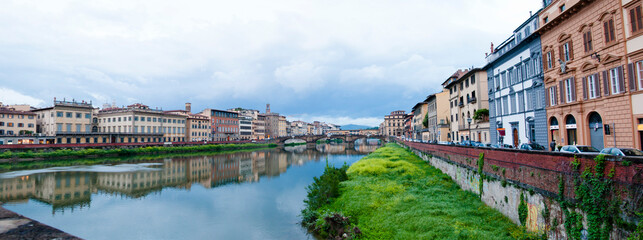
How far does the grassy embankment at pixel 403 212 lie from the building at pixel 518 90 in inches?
369

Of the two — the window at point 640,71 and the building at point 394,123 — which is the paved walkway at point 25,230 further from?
the building at point 394,123

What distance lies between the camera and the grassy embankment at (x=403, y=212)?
37.6 feet

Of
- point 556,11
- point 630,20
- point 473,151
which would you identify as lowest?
point 473,151

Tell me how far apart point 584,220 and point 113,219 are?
72.0 ft

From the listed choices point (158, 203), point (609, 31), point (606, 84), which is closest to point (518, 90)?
point (606, 84)

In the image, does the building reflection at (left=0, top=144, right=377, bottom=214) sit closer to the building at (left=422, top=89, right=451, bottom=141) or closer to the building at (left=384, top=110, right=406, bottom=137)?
the building at (left=422, top=89, right=451, bottom=141)

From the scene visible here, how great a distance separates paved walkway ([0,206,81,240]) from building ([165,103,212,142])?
87.3 meters

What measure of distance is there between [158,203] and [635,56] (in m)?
29.7

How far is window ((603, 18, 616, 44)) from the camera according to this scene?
16.8m

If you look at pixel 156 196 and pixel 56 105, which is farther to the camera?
pixel 56 105

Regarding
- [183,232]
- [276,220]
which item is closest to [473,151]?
[276,220]

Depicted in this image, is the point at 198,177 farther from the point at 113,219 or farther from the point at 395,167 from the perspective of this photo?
the point at 395,167

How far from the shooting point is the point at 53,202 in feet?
74.4

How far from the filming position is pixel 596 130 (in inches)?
757
